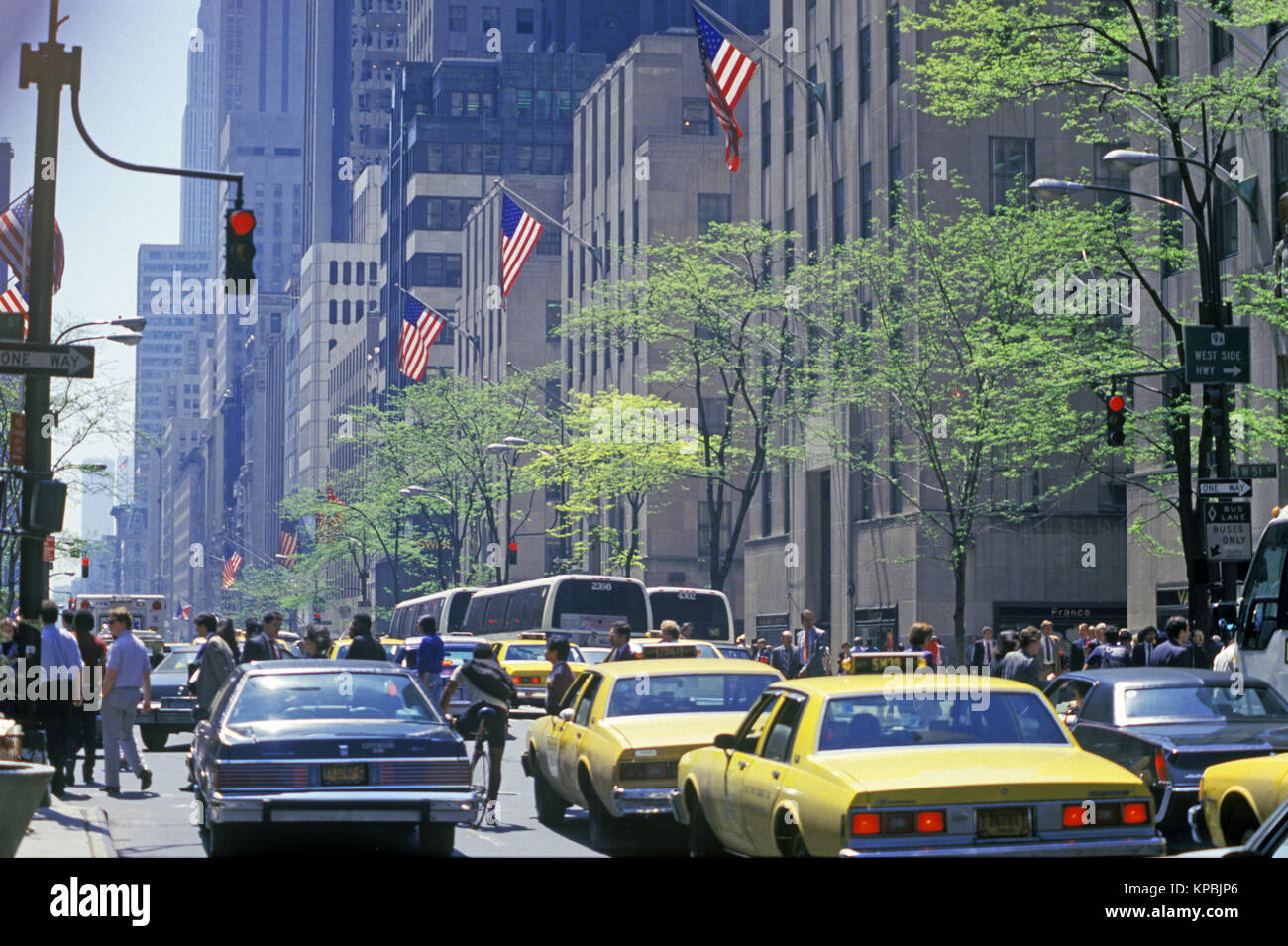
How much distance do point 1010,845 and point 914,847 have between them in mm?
514

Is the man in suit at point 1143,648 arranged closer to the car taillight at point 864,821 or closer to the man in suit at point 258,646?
the man in suit at point 258,646

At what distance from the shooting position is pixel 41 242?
17.7 m

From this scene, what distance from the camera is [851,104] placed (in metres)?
53.0

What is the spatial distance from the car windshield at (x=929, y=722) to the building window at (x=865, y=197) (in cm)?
4116

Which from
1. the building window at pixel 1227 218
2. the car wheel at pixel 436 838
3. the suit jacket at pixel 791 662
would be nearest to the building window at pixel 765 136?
the building window at pixel 1227 218

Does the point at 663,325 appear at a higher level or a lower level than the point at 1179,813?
higher

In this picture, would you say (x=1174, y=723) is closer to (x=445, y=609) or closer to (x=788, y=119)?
(x=445, y=609)

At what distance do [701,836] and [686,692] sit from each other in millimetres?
3096

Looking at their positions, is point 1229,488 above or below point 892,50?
below

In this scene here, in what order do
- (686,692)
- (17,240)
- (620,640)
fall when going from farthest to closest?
(17,240)
(620,640)
(686,692)

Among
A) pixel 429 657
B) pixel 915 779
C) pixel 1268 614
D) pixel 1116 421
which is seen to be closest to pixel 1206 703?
pixel 1268 614

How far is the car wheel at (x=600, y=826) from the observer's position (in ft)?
47.3
